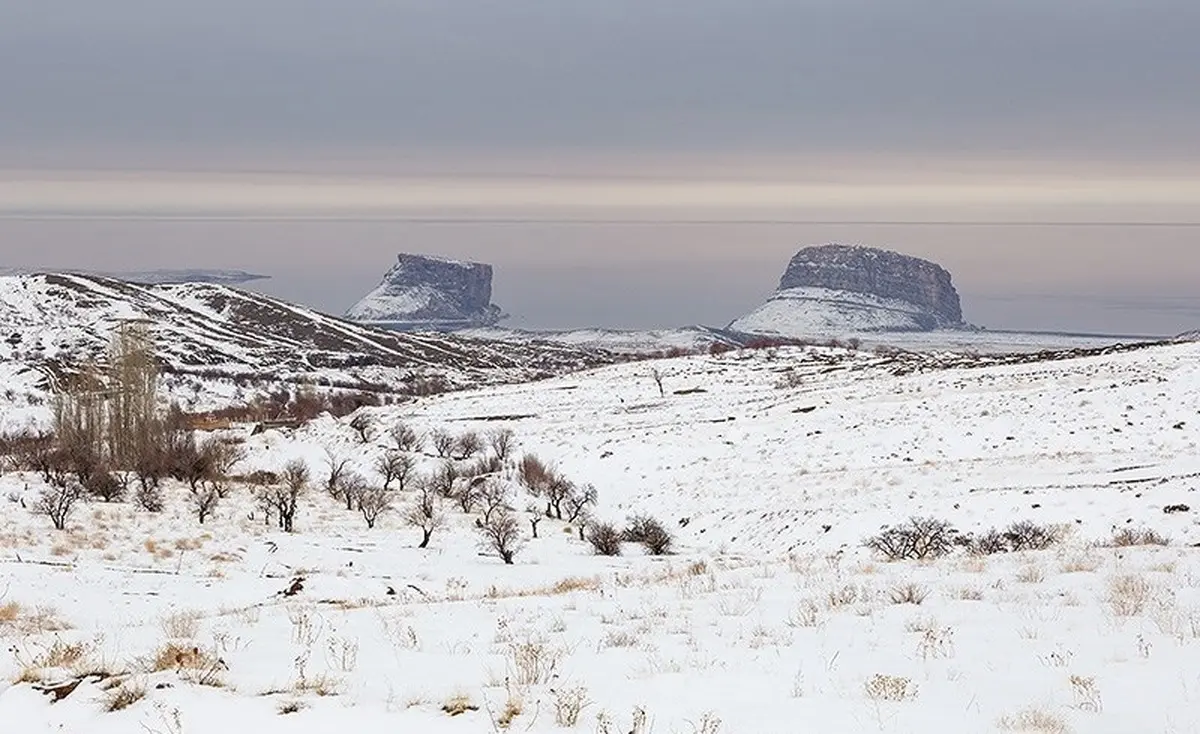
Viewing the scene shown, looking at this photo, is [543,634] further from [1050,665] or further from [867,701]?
[1050,665]

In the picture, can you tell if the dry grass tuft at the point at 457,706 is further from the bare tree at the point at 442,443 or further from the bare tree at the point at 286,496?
the bare tree at the point at 442,443

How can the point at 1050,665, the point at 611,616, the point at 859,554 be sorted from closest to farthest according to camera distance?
1. the point at 1050,665
2. the point at 611,616
3. the point at 859,554

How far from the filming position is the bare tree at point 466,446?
55500 mm

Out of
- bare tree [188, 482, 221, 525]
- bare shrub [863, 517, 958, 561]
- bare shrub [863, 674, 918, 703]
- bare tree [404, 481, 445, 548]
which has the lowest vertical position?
bare tree [404, 481, 445, 548]

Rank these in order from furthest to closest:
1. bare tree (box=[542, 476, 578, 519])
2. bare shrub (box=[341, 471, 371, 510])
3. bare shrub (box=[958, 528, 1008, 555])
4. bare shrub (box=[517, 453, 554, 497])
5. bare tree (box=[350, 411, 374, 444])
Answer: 1. bare tree (box=[350, 411, 374, 444])
2. bare shrub (box=[517, 453, 554, 497])
3. bare tree (box=[542, 476, 578, 519])
4. bare shrub (box=[341, 471, 371, 510])
5. bare shrub (box=[958, 528, 1008, 555])

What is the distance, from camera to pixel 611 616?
35.4 ft

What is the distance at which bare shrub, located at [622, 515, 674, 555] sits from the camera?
29645mm

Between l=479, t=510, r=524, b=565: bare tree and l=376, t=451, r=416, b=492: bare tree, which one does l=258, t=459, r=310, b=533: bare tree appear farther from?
l=479, t=510, r=524, b=565: bare tree

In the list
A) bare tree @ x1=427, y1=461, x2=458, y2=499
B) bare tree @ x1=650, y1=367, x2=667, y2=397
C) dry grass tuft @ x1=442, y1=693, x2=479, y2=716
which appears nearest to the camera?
dry grass tuft @ x1=442, y1=693, x2=479, y2=716

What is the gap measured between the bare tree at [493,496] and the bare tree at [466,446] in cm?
956

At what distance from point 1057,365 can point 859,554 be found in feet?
134

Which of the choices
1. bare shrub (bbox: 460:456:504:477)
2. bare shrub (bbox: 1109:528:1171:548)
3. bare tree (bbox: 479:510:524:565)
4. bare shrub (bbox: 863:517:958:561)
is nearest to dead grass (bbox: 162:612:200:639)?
bare shrub (bbox: 863:517:958:561)

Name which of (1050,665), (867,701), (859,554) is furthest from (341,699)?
(859,554)

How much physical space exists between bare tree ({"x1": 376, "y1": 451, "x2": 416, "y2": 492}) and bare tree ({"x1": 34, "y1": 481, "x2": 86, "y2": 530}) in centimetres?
1624
